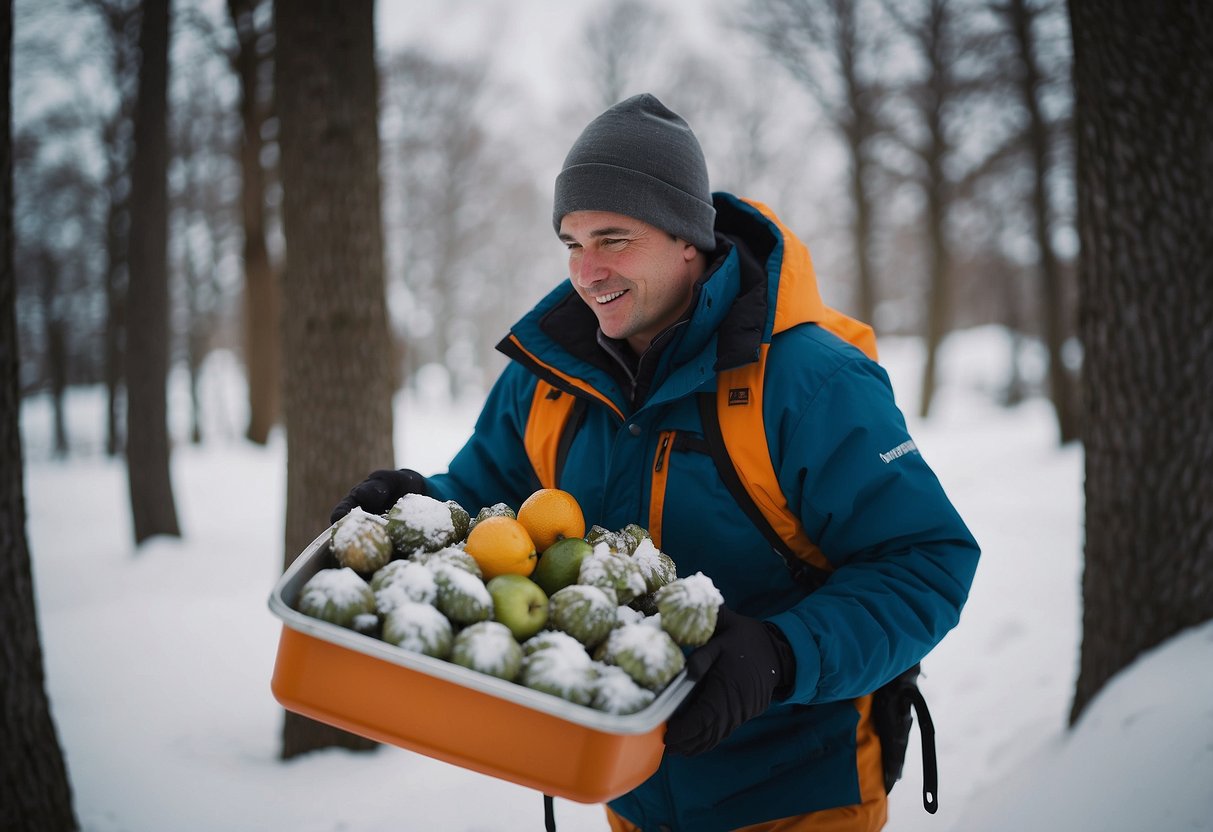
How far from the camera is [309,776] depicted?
3.54 metres

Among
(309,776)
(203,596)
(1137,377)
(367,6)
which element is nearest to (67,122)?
(203,596)

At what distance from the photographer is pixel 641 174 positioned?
2146 millimetres

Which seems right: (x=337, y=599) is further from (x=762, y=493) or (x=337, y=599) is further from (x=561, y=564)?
(x=762, y=493)

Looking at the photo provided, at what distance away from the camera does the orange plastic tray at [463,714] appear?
1.34 meters

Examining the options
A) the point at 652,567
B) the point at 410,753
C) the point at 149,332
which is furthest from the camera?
the point at 149,332

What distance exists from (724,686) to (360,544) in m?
0.83

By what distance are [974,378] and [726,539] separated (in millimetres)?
25436

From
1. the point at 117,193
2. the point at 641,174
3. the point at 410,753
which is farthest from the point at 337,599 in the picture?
the point at 117,193

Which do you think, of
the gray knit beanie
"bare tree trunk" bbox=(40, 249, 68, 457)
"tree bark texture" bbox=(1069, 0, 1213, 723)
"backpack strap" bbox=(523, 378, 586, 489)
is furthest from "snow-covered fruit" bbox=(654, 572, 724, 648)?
"bare tree trunk" bbox=(40, 249, 68, 457)

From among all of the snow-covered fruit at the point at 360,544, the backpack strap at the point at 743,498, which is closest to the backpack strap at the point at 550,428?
the backpack strap at the point at 743,498

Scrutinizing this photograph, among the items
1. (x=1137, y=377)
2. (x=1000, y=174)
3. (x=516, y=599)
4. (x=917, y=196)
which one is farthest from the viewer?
(x=917, y=196)

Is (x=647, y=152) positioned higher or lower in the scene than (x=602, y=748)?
higher

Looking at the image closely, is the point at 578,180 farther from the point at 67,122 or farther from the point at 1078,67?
the point at 67,122

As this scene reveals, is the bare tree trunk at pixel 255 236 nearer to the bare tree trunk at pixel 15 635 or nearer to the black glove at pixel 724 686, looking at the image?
the bare tree trunk at pixel 15 635
